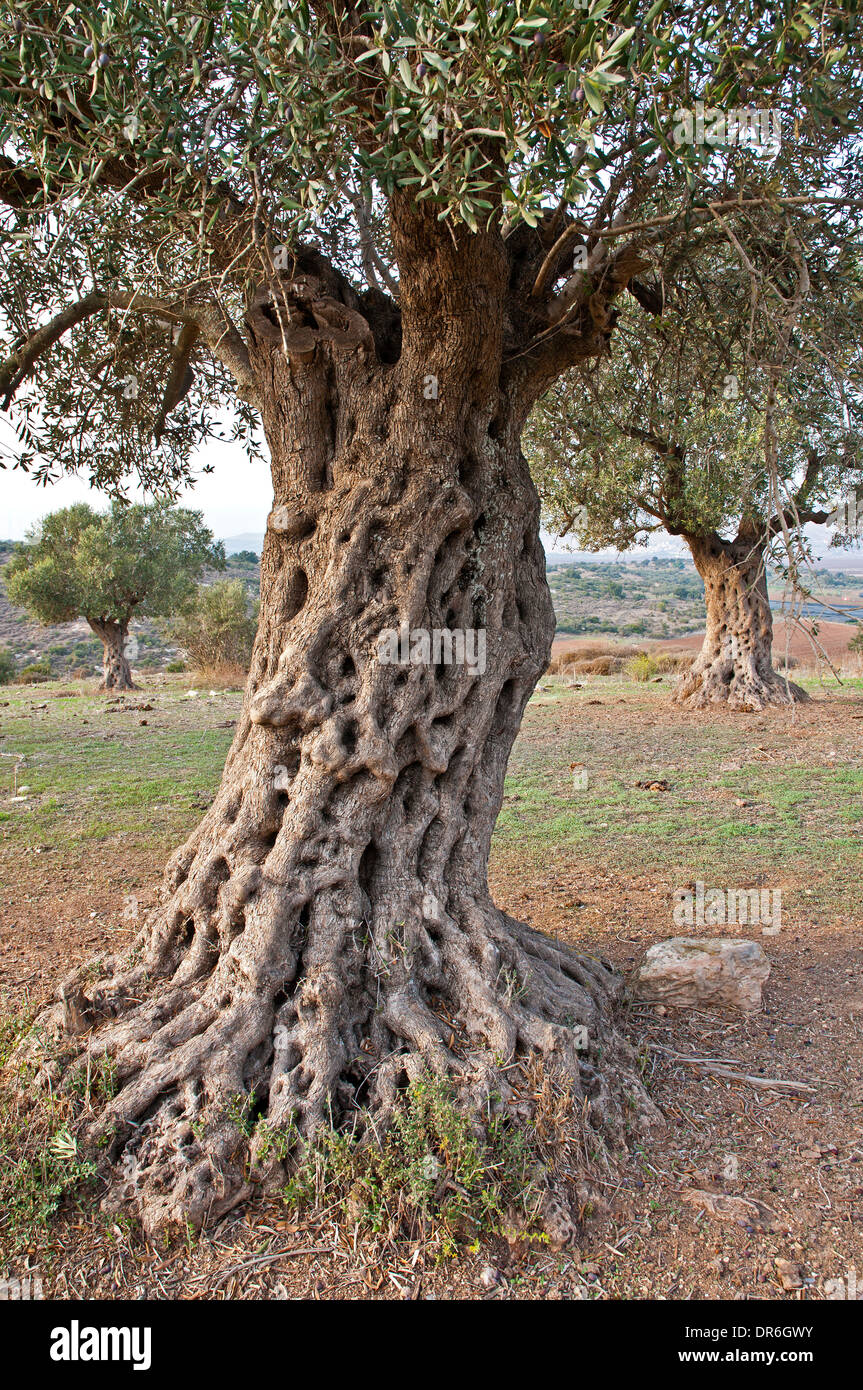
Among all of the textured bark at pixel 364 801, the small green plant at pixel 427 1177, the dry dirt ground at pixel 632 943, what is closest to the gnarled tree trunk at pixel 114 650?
the dry dirt ground at pixel 632 943

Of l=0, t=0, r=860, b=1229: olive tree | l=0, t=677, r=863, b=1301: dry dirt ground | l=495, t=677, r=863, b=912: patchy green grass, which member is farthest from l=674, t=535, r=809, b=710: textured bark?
l=0, t=0, r=860, b=1229: olive tree

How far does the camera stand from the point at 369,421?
4.19m

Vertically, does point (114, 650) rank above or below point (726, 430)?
below

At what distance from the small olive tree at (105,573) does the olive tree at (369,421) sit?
60.3 feet

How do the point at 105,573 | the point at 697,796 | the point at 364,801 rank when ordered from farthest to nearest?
the point at 105,573
the point at 697,796
the point at 364,801

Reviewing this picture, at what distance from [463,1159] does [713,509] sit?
1258 cm

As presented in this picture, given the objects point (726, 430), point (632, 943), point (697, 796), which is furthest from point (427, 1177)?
point (726, 430)

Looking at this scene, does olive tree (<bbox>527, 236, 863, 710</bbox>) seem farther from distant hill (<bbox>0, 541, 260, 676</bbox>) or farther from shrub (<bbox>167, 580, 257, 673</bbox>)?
distant hill (<bbox>0, 541, 260, 676</bbox>)

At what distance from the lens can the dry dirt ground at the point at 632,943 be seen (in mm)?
2969

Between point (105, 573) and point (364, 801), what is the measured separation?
20488 mm

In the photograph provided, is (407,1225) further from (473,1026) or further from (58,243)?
(58,243)

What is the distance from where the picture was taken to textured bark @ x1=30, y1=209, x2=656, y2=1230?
11.6 feet

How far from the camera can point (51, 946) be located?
17.7ft

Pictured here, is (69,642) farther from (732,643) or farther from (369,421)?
(369,421)
